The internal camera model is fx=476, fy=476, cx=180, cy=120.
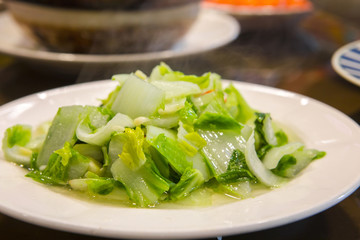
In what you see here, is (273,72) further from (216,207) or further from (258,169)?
(216,207)

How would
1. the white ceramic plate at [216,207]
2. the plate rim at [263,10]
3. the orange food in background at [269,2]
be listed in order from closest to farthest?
the white ceramic plate at [216,207], the plate rim at [263,10], the orange food in background at [269,2]

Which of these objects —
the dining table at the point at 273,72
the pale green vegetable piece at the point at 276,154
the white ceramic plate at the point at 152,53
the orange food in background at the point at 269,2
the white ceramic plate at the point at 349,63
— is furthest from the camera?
the orange food in background at the point at 269,2

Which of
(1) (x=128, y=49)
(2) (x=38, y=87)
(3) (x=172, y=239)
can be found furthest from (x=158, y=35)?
(3) (x=172, y=239)

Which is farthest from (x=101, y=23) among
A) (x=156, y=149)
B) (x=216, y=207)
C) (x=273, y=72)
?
(x=216, y=207)

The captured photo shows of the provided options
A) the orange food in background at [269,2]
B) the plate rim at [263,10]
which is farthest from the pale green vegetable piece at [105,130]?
the orange food in background at [269,2]

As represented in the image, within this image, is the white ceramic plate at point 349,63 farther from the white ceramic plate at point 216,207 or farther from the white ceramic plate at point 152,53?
the white ceramic plate at point 152,53

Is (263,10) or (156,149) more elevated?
(156,149)

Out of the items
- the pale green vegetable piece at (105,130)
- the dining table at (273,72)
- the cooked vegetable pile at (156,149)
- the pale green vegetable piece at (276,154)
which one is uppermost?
the pale green vegetable piece at (105,130)
